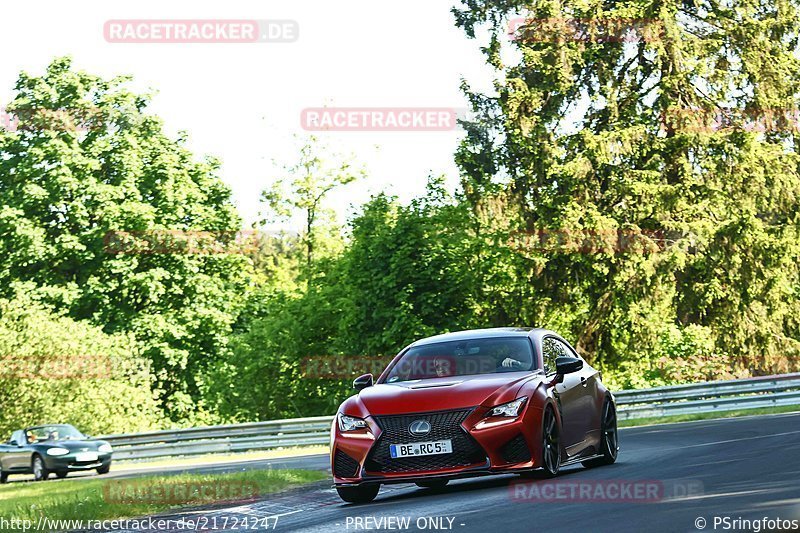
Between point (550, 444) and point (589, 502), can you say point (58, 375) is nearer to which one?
point (550, 444)

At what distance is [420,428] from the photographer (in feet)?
39.1

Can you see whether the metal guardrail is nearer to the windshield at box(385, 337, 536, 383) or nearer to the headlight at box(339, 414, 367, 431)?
the windshield at box(385, 337, 536, 383)

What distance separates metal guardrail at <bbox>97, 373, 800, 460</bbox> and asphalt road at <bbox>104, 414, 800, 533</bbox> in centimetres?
1484

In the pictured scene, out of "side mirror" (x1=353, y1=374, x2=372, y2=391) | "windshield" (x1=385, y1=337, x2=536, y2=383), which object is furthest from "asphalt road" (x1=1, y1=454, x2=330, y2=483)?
"side mirror" (x1=353, y1=374, x2=372, y2=391)

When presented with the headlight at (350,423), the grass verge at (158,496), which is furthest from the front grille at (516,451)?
the grass verge at (158,496)

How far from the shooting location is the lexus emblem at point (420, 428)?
11.9 m

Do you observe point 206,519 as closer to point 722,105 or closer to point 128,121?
point 722,105

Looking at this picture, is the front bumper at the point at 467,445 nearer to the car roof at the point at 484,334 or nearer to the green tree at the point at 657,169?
the car roof at the point at 484,334

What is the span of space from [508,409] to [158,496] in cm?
558

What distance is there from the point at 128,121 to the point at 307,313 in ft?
38.2

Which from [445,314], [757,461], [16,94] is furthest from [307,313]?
[757,461]

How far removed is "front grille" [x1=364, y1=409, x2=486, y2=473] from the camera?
39.0 ft

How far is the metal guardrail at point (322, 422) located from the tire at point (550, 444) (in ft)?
62.1

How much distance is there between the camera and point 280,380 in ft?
164
